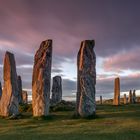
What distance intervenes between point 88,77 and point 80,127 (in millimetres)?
7307

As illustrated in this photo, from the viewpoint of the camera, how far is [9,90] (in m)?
36.4

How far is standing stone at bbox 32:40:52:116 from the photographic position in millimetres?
33562

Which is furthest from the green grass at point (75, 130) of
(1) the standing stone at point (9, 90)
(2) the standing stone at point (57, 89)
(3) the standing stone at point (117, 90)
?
(3) the standing stone at point (117, 90)

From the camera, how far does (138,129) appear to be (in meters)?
24.3

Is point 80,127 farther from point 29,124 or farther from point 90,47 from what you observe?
point 90,47

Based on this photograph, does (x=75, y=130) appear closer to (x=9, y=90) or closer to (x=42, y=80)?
(x=42, y=80)

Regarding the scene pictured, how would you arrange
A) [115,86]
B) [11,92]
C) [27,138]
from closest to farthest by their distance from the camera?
[27,138], [11,92], [115,86]

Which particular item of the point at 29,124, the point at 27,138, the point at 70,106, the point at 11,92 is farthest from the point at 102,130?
the point at 70,106

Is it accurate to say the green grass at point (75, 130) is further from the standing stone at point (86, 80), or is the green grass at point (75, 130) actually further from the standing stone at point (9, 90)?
the standing stone at point (9, 90)

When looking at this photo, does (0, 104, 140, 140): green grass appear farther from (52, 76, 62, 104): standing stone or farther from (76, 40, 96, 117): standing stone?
(52, 76, 62, 104): standing stone

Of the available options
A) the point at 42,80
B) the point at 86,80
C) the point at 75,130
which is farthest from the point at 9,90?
the point at 75,130

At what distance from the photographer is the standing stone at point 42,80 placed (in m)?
33.6

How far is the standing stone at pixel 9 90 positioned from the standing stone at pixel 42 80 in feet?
9.25

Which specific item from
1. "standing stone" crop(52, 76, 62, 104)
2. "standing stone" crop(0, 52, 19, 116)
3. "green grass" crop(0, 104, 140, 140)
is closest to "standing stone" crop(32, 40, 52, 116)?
"green grass" crop(0, 104, 140, 140)
